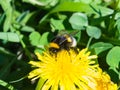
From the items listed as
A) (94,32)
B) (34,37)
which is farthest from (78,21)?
(34,37)

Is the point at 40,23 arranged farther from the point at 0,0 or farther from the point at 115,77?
the point at 115,77

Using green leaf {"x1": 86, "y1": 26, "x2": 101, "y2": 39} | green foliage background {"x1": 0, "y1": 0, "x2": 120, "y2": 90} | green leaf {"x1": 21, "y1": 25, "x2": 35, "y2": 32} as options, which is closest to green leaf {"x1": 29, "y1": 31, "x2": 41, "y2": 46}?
green foliage background {"x1": 0, "y1": 0, "x2": 120, "y2": 90}

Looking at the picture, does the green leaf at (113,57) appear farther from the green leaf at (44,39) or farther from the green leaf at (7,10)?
the green leaf at (7,10)

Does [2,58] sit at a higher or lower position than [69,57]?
lower

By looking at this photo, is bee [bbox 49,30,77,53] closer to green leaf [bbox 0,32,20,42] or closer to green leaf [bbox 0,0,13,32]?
green leaf [bbox 0,32,20,42]

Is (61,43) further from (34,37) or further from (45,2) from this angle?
(45,2)

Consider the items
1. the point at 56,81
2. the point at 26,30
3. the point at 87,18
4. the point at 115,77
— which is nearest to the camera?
the point at 56,81

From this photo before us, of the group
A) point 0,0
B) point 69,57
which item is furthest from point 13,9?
point 69,57
